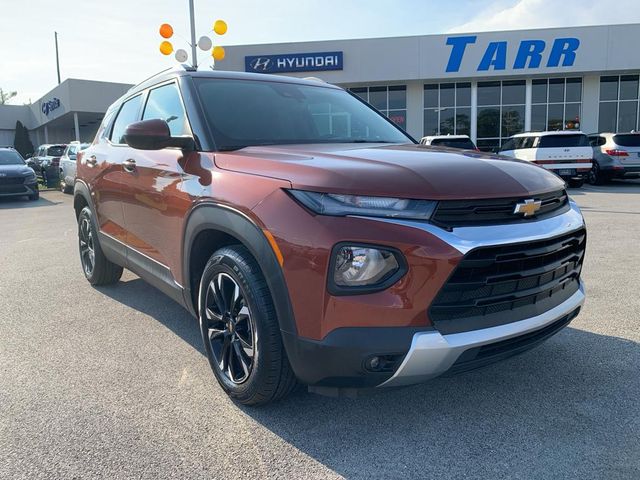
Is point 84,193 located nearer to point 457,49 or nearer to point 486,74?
point 457,49

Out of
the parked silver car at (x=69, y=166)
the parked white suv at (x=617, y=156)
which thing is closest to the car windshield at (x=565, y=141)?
the parked white suv at (x=617, y=156)

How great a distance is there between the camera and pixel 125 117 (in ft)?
15.5

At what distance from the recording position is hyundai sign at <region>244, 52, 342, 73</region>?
78.0 ft

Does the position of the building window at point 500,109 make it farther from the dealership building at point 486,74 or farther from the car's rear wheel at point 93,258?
the car's rear wheel at point 93,258

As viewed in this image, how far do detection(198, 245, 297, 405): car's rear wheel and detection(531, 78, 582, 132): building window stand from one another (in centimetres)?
2500

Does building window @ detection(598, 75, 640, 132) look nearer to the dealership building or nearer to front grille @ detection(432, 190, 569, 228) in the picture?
the dealership building

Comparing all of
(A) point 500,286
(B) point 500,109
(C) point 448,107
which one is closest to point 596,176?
(B) point 500,109

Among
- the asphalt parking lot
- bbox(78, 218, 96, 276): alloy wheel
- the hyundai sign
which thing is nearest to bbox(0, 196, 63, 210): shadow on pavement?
bbox(78, 218, 96, 276): alloy wheel

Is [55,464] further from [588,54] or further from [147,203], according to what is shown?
[588,54]

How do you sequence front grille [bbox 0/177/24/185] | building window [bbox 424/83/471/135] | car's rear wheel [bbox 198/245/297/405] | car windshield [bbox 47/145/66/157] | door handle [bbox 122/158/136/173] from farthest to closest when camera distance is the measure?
building window [bbox 424/83/471/135] < car windshield [bbox 47/145/66/157] < front grille [bbox 0/177/24/185] < door handle [bbox 122/158/136/173] < car's rear wheel [bbox 198/245/297/405]

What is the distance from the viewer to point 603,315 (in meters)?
4.27

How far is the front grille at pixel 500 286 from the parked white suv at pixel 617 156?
15716mm

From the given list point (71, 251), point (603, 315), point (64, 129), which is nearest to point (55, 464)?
point (603, 315)

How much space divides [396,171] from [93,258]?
12.9 feet
